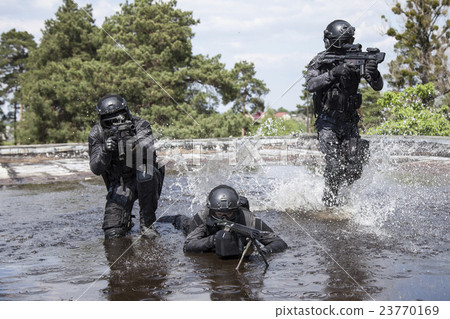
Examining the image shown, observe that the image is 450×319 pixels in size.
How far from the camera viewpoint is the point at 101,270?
4.49 metres

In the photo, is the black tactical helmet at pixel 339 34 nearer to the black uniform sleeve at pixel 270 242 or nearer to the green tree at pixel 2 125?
the black uniform sleeve at pixel 270 242

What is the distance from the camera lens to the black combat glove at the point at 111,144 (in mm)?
5465

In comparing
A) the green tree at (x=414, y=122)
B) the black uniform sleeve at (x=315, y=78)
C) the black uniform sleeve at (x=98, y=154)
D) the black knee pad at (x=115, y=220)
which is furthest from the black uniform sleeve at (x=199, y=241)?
the green tree at (x=414, y=122)

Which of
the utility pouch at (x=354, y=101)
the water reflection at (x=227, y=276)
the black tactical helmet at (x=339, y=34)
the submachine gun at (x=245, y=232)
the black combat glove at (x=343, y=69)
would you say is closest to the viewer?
the water reflection at (x=227, y=276)

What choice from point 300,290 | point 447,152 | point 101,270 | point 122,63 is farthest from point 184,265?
point 122,63

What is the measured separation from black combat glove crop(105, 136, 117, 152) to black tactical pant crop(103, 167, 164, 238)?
54cm

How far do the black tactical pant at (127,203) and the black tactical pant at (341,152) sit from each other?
87.7 inches

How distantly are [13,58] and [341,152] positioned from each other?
47.1 m

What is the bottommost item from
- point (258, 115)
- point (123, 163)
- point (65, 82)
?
point (123, 163)

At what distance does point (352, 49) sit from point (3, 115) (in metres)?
47.8

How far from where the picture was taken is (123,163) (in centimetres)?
595

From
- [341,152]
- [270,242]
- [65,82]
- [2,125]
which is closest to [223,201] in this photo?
[270,242]

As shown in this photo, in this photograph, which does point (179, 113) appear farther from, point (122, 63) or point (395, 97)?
point (395, 97)

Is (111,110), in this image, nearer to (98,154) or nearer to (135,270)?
(98,154)
